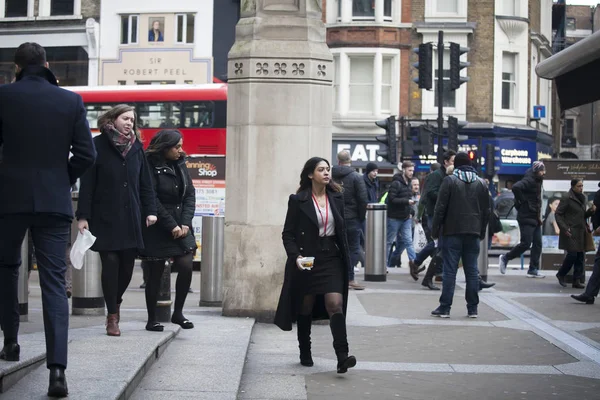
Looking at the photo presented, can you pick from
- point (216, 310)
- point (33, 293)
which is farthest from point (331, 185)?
point (33, 293)

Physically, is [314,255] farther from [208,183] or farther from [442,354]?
[208,183]

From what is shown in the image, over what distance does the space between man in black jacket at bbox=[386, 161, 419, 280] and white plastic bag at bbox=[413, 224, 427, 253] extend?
21cm

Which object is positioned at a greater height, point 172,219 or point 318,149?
point 318,149

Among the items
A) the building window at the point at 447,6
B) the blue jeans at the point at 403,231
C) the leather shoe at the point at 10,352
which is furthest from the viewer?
the building window at the point at 447,6

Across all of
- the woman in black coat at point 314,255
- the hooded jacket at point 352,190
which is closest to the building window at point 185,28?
the hooded jacket at point 352,190

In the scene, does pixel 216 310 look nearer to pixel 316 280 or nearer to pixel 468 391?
pixel 316 280

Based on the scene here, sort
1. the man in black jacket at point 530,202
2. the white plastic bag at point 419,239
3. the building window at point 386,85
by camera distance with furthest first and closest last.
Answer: the building window at point 386,85
the white plastic bag at point 419,239
the man in black jacket at point 530,202

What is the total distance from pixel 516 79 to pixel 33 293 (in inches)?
1364

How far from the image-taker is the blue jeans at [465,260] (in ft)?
41.7

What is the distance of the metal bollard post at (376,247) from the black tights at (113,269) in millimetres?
9108

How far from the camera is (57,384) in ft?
19.4

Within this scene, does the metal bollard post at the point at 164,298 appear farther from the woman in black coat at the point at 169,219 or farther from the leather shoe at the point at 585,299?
the leather shoe at the point at 585,299

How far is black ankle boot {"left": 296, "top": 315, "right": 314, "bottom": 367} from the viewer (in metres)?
8.72

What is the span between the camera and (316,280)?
859 cm
